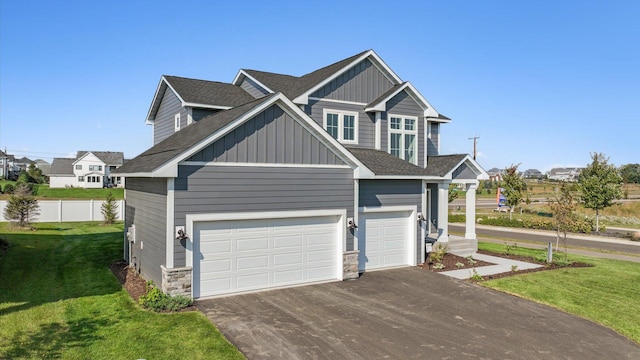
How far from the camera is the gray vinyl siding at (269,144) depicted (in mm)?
10680

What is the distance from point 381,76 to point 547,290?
10.6 metres

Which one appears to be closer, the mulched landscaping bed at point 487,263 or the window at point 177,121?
the mulched landscaping bed at point 487,263

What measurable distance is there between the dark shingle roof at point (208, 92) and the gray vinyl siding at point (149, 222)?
4.25 m

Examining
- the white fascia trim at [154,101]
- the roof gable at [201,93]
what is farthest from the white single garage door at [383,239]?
the white fascia trim at [154,101]

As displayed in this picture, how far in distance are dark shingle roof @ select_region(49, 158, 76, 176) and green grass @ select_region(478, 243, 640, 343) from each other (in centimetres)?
7871

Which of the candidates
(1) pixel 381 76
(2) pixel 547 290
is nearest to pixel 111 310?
(2) pixel 547 290

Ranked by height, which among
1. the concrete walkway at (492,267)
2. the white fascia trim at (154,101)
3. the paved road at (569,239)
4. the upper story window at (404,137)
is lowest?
the paved road at (569,239)

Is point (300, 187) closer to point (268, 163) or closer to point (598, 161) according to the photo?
point (268, 163)

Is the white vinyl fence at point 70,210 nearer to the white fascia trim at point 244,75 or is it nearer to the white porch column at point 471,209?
the white fascia trim at point 244,75

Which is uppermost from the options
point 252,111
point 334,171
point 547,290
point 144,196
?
point 252,111

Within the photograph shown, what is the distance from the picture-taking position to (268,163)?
11375mm

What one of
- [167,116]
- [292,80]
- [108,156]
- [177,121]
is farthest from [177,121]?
[108,156]

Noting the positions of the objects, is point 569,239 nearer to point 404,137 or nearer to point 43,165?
point 404,137

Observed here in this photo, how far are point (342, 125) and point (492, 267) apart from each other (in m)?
8.02
